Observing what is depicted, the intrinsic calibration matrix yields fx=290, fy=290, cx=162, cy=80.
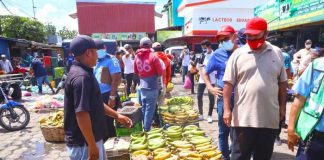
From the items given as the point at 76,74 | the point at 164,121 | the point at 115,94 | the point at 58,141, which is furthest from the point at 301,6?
the point at 76,74

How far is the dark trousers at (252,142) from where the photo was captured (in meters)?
3.13

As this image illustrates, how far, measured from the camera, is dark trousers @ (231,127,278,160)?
3127 mm

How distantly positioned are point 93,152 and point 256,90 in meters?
1.75

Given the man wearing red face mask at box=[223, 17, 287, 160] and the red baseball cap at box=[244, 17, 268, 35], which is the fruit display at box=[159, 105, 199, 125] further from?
the red baseball cap at box=[244, 17, 268, 35]

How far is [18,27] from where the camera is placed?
38.6 meters

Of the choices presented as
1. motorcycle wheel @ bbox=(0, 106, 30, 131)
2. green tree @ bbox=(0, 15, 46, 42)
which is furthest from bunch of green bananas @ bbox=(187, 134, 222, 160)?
green tree @ bbox=(0, 15, 46, 42)

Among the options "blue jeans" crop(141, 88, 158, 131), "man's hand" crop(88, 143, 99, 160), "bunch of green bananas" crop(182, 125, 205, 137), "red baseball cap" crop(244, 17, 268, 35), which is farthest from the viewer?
"blue jeans" crop(141, 88, 158, 131)

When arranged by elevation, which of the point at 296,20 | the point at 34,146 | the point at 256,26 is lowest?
the point at 34,146

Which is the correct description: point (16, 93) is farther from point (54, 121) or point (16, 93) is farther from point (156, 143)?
point (156, 143)

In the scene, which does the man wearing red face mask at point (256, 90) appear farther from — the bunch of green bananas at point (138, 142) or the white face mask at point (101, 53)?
the white face mask at point (101, 53)

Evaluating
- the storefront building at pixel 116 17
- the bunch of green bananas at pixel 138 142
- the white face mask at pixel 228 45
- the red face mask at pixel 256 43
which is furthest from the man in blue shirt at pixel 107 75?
the storefront building at pixel 116 17

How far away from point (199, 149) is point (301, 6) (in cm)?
974

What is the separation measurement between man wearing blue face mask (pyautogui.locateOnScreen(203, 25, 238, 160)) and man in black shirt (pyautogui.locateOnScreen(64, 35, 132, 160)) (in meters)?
1.93

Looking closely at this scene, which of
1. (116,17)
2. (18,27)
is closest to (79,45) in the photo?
(116,17)
